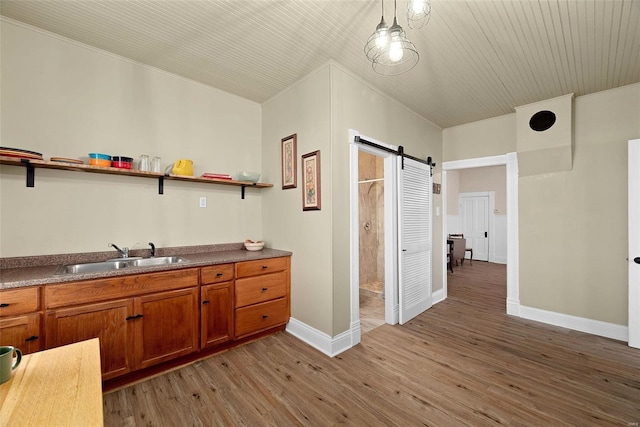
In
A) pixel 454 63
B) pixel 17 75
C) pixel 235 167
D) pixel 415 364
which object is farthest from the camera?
pixel 235 167

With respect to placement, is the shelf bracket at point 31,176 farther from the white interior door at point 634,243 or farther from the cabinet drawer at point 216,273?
the white interior door at point 634,243

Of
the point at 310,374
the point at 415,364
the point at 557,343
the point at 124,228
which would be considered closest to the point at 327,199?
the point at 310,374

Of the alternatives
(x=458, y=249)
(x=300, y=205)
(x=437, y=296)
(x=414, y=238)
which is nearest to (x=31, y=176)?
(x=300, y=205)

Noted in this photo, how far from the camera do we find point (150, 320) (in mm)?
2176

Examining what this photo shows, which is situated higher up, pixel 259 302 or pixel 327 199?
pixel 327 199

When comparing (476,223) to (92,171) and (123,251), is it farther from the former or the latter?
(92,171)

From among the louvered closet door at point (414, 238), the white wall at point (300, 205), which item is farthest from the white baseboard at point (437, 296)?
the white wall at point (300, 205)

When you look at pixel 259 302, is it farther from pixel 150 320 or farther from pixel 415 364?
pixel 415 364

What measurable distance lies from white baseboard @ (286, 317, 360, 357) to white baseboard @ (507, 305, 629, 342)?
2.45 meters

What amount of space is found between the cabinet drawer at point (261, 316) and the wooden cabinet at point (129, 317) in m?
0.43

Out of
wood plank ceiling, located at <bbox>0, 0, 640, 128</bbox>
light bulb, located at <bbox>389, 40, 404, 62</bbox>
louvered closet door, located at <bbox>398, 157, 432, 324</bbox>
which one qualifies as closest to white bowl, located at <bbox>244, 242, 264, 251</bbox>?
louvered closet door, located at <bbox>398, 157, 432, 324</bbox>

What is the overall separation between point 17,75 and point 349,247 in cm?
314

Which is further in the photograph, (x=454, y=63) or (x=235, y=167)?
(x=235, y=167)

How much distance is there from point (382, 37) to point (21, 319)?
2852mm
